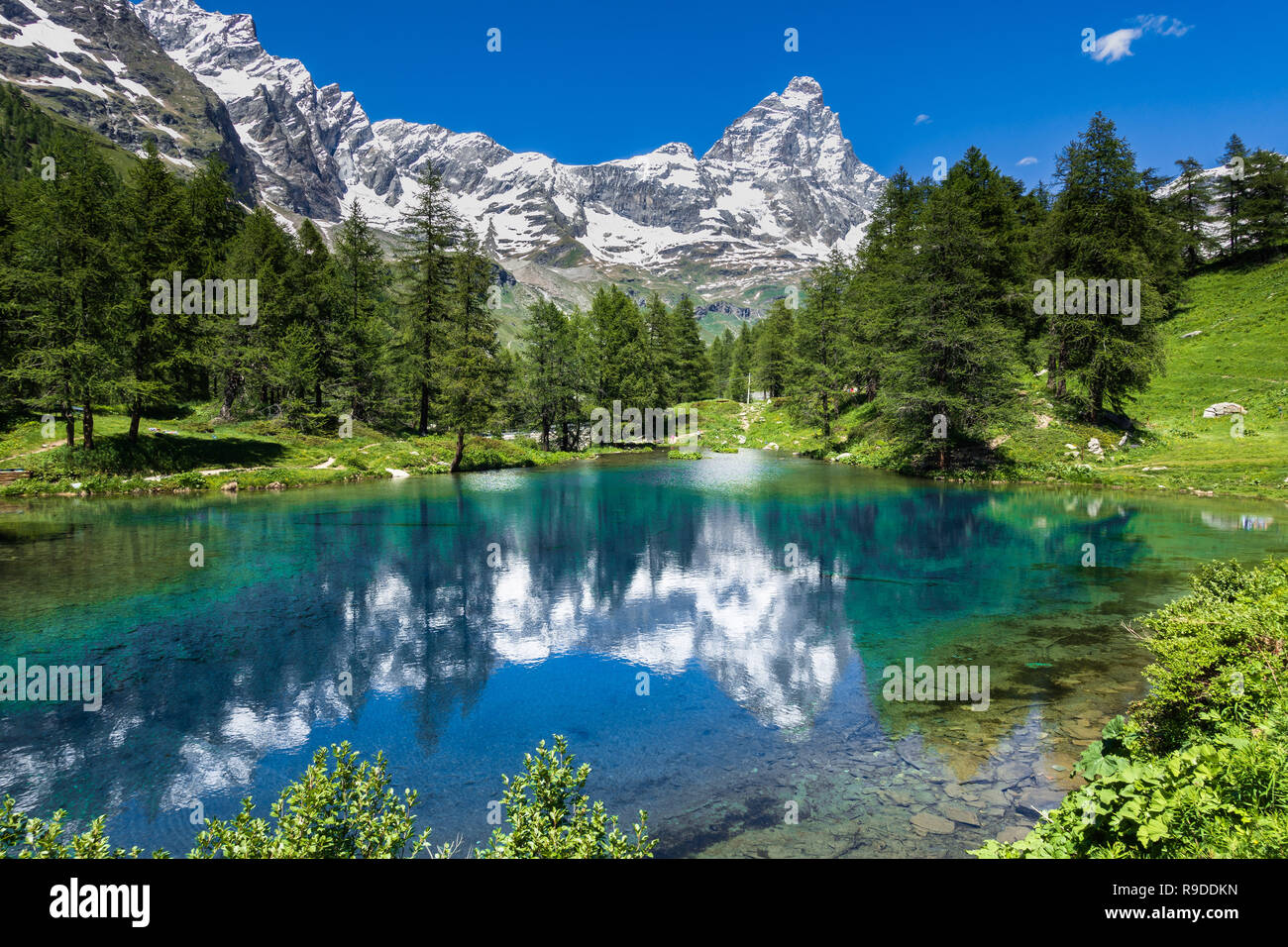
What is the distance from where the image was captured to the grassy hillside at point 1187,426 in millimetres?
34938

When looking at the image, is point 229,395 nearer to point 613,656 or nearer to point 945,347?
point 613,656

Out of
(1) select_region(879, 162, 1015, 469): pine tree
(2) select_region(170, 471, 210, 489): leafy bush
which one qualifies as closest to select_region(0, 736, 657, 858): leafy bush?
(2) select_region(170, 471, 210, 489): leafy bush

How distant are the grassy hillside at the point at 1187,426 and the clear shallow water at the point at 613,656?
1057 centimetres

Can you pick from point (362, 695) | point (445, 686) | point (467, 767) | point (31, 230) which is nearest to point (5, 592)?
point (362, 695)

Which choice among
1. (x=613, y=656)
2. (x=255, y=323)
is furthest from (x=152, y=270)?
(x=613, y=656)

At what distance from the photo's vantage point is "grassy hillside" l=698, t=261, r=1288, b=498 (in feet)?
115

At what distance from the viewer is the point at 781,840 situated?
727 centimetres

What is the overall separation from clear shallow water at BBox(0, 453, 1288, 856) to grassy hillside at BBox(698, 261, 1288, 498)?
10.6 meters

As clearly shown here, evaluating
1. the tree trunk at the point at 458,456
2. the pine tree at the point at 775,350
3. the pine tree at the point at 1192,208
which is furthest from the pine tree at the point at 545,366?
the pine tree at the point at 1192,208

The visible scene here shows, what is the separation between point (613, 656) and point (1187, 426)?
49.9m

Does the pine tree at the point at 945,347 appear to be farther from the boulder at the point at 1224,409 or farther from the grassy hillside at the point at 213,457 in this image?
the grassy hillside at the point at 213,457
